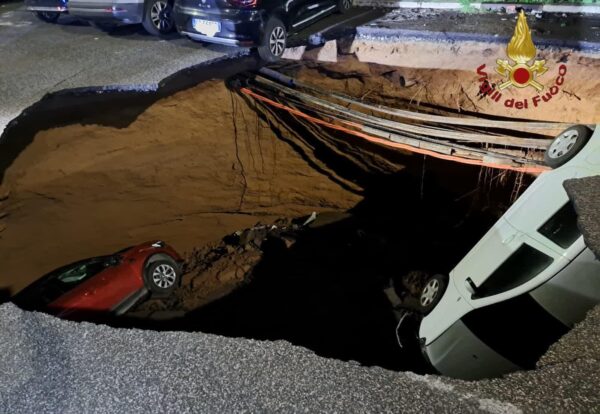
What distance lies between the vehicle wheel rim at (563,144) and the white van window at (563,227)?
157cm

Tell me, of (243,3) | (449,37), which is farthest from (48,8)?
(449,37)

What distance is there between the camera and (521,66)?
771 centimetres

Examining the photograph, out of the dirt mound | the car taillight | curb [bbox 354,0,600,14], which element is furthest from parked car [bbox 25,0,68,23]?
curb [bbox 354,0,600,14]

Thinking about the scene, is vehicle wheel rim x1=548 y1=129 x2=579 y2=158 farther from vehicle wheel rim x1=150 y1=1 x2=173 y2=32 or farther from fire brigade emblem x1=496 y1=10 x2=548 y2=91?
vehicle wheel rim x1=150 y1=1 x2=173 y2=32

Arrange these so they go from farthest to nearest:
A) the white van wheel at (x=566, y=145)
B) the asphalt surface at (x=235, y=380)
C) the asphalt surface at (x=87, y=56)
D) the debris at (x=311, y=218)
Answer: the debris at (x=311, y=218) → the asphalt surface at (x=87, y=56) → the white van wheel at (x=566, y=145) → the asphalt surface at (x=235, y=380)

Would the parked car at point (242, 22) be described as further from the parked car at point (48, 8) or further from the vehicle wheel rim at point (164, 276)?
the vehicle wheel rim at point (164, 276)

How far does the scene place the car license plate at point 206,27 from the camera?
7719 mm

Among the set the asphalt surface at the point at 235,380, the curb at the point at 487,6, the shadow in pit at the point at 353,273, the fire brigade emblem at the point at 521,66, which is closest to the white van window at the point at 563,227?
the asphalt surface at the point at 235,380

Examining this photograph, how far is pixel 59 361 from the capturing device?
2717 mm

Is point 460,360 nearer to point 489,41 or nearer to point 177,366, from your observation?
point 177,366

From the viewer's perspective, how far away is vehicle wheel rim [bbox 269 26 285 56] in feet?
26.7

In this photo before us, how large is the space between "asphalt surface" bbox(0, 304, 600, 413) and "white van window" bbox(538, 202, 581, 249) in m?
1.29

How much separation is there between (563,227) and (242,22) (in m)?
6.01

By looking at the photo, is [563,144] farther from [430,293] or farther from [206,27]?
[206,27]
